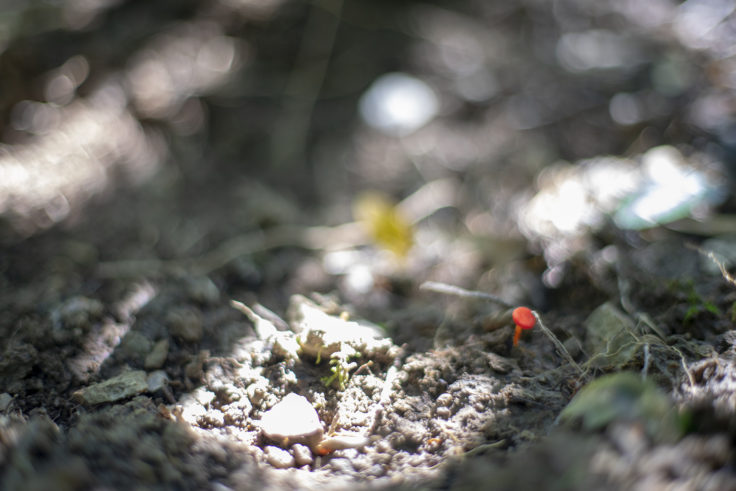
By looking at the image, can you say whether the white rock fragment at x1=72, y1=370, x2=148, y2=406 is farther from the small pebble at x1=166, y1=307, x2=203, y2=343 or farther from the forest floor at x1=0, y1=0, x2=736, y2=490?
the small pebble at x1=166, y1=307, x2=203, y2=343

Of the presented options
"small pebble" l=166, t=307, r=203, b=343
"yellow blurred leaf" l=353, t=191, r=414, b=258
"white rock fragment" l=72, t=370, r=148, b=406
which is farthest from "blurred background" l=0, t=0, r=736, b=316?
"white rock fragment" l=72, t=370, r=148, b=406

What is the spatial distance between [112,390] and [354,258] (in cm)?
95

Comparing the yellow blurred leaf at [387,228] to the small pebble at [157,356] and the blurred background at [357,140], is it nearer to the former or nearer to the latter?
the blurred background at [357,140]

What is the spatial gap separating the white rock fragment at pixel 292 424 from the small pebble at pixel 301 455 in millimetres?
17

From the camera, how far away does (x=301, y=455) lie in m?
1.09

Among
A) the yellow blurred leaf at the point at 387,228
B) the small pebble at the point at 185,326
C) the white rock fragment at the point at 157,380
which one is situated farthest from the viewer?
the yellow blurred leaf at the point at 387,228

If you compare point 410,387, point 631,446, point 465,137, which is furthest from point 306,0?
point 631,446

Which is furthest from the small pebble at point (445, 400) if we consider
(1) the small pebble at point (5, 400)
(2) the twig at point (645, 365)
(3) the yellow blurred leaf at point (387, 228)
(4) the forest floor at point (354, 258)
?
(1) the small pebble at point (5, 400)

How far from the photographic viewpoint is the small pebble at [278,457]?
107 centimetres

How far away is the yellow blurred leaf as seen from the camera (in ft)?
6.29

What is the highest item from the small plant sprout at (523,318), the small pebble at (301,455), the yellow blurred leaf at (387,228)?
the small plant sprout at (523,318)

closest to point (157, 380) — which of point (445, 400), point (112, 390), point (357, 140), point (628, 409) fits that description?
point (112, 390)

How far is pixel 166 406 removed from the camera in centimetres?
118

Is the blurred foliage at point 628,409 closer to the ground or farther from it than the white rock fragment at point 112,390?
farther from it
